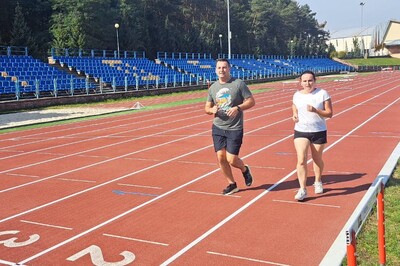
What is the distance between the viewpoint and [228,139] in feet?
20.4

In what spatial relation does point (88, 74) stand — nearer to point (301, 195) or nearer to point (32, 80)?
point (32, 80)

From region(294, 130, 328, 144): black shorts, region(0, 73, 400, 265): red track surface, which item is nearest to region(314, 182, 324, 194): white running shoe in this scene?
region(0, 73, 400, 265): red track surface

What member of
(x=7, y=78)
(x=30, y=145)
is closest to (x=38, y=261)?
(x=30, y=145)

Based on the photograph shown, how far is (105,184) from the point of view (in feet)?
24.6

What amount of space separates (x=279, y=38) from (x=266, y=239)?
98.1 metres

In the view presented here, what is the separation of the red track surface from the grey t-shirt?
1066 millimetres

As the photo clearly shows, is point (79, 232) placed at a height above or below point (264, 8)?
below

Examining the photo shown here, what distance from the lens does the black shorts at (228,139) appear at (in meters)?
6.18

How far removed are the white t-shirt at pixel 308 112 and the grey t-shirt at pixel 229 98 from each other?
0.68m

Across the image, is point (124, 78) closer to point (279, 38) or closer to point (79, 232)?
point (79, 232)

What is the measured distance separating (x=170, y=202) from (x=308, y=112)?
7.33 feet

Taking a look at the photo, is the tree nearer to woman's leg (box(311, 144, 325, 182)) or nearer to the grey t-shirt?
the grey t-shirt

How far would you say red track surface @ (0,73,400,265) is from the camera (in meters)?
4.61

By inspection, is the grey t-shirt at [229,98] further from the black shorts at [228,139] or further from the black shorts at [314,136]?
the black shorts at [314,136]
